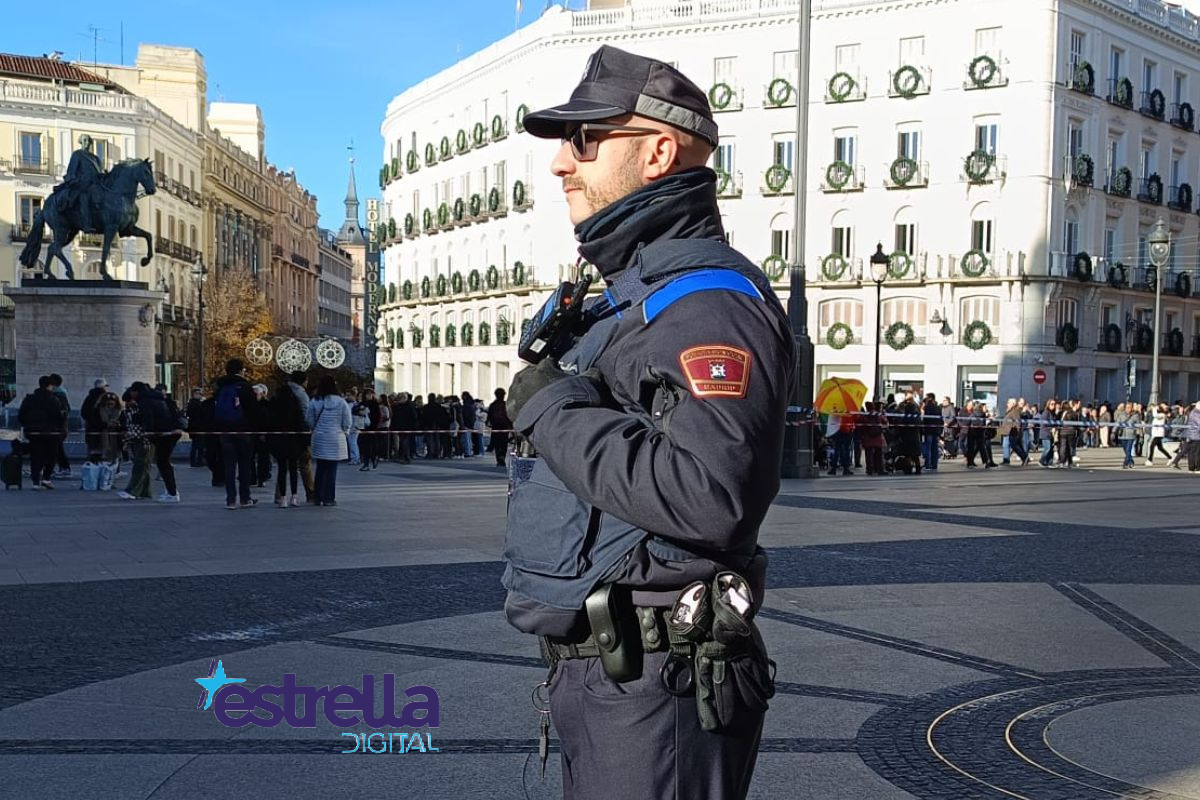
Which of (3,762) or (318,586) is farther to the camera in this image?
(318,586)

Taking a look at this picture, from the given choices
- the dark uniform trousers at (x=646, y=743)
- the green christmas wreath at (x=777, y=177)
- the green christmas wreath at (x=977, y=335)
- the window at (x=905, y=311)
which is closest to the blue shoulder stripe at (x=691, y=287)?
the dark uniform trousers at (x=646, y=743)

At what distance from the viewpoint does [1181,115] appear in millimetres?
50938

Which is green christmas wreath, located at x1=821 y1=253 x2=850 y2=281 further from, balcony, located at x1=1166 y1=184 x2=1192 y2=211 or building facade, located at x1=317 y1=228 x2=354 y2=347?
building facade, located at x1=317 y1=228 x2=354 y2=347

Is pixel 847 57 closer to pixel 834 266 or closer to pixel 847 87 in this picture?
pixel 847 87

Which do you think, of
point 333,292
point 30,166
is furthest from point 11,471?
point 333,292

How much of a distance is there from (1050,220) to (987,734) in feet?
143

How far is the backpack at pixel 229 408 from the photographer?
1524 centimetres

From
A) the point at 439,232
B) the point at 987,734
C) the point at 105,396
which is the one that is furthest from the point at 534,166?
the point at 987,734

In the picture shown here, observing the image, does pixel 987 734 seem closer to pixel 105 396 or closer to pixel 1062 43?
pixel 105 396

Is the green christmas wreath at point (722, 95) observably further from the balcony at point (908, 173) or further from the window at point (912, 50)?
the balcony at point (908, 173)

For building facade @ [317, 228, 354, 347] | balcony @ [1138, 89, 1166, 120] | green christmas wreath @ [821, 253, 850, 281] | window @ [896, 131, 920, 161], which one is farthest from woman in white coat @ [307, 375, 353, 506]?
building facade @ [317, 228, 354, 347]

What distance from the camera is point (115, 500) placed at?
16656mm

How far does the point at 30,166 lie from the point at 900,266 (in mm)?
45246

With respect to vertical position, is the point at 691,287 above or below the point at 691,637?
above
